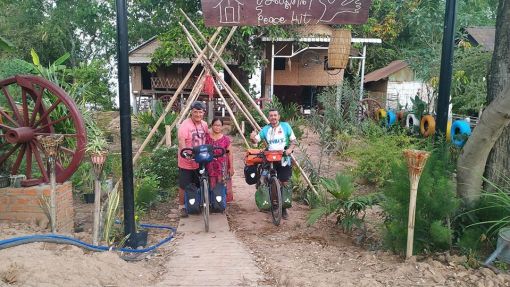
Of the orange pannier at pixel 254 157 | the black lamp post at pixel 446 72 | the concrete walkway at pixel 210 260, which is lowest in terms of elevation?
the concrete walkway at pixel 210 260

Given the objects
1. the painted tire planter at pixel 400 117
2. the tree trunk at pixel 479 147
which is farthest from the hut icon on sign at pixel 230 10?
the painted tire planter at pixel 400 117

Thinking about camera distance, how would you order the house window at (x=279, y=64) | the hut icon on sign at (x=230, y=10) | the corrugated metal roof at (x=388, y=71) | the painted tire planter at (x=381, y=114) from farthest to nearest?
the corrugated metal roof at (x=388, y=71) → the house window at (x=279, y=64) → the painted tire planter at (x=381, y=114) → the hut icon on sign at (x=230, y=10)

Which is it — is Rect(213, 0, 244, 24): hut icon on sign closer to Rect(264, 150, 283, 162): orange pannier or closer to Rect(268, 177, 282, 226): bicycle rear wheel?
Rect(264, 150, 283, 162): orange pannier

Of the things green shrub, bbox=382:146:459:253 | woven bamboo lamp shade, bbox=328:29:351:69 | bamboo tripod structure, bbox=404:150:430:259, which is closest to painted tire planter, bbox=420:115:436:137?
woven bamboo lamp shade, bbox=328:29:351:69

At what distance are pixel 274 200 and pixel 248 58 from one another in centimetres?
1112

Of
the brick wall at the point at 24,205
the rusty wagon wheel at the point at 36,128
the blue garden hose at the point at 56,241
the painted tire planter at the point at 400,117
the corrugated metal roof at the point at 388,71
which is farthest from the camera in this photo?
the corrugated metal roof at the point at 388,71

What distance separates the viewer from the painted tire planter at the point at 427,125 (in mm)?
10634

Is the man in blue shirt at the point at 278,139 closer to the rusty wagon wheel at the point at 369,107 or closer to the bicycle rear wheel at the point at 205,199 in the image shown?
the bicycle rear wheel at the point at 205,199

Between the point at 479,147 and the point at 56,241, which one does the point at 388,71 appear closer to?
the point at 479,147

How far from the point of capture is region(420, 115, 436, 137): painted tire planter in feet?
34.9

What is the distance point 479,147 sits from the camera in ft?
13.3

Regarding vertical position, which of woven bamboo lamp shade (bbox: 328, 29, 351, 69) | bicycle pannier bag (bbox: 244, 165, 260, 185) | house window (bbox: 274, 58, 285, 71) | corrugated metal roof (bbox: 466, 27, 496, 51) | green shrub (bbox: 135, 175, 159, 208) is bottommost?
green shrub (bbox: 135, 175, 159, 208)

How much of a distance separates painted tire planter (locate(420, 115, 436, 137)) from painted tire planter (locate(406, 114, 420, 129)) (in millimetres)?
714

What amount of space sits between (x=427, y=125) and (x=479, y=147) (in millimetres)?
7306
